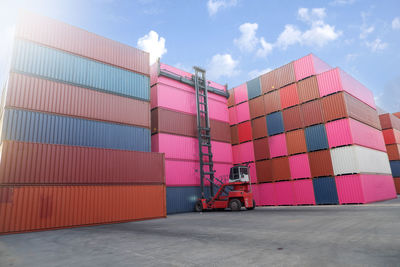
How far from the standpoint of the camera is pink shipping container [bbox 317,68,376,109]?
22.5 meters

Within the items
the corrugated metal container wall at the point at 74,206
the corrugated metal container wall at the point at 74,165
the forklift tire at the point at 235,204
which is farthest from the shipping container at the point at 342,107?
the corrugated metal container wall at the point at 74,206

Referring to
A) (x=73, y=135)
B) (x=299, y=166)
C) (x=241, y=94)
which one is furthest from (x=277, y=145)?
(x=73, y=135)

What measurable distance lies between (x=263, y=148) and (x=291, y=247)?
21.7 m

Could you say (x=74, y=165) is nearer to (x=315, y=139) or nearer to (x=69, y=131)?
(x=69, y=131)

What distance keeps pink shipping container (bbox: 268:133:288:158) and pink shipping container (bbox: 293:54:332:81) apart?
20.5 feet

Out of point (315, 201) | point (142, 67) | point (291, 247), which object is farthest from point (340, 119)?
point (291, 247)

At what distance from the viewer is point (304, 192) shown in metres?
23.5

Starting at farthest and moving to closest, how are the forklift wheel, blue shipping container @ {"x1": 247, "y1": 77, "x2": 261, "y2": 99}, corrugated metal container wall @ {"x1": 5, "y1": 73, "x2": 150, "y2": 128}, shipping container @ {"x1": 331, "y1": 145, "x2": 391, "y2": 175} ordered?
blue shipping container @ {"x1": 247, "y1": 77, "x2": 261, "y2": 99} < the forklift wheel < shipping container @ {"x1": 331, "y1": 145, "x2": 391, "y2": 175} < corrugated metal container wall @ {"x1": 5, "y1": 73, "x2": 150, "y2": 128}

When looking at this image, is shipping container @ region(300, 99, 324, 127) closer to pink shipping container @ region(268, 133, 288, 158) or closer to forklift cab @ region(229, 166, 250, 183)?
pink shipping container @ region(268, 133, 288, 158)

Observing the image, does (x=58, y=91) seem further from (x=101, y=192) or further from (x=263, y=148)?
(x=263, y=148)

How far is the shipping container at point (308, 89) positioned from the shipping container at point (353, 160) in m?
5.46

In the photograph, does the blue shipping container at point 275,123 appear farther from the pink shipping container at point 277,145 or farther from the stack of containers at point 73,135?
the stack of containers at point 73,135

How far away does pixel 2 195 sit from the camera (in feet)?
39.5

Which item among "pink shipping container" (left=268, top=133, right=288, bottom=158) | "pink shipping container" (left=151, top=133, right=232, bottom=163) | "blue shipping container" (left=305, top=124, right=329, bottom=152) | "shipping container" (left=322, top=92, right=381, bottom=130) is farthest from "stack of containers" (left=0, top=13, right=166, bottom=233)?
"shipping container" (left=322, top=92, right=381, bottom=130)
